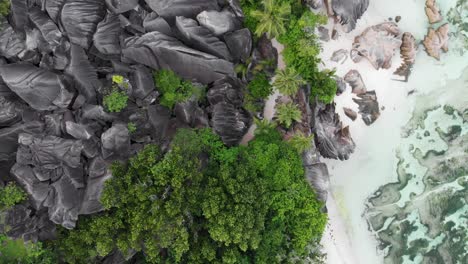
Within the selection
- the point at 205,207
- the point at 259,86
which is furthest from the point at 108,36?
the point at 205,207

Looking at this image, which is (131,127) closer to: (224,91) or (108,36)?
(108,36)

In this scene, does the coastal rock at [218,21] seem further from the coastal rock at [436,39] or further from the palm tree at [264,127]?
the coastal rock at [436,39]

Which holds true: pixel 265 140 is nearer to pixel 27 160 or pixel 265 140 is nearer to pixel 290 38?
pixel 290 38

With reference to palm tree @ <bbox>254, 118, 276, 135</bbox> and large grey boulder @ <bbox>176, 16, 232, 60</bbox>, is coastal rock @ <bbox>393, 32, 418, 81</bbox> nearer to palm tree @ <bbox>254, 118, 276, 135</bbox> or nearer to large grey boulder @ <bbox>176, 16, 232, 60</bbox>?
palm tree @ <bbox>254, 118, 276, 135</bbox>

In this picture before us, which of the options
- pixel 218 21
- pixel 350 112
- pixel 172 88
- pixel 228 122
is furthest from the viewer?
pixel 350 112

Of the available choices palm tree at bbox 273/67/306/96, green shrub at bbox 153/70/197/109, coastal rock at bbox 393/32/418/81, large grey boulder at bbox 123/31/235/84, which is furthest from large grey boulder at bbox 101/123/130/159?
coastal rock at bbox 393/32/418/81

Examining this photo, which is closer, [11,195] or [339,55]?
[11,195]

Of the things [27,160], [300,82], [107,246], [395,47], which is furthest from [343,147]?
[27,160]
